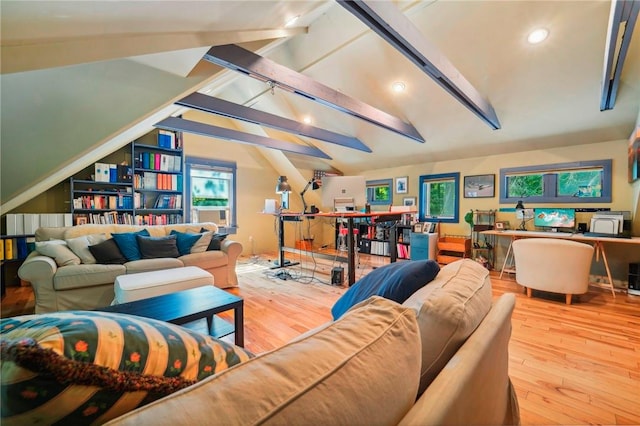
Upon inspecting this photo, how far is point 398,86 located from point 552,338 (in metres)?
3.33

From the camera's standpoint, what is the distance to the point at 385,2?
1661 millimetres

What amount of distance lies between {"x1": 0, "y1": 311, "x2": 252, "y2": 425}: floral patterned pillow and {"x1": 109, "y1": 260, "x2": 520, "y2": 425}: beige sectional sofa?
0.11 meters

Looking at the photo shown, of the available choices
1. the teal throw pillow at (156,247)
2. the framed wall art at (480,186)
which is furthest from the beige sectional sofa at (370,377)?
the framed wall art at (480,186)

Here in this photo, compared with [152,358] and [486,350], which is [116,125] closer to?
[152,358]

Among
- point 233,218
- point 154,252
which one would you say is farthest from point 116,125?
point 233,218

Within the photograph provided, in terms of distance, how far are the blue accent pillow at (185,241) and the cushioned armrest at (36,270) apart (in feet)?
3.89

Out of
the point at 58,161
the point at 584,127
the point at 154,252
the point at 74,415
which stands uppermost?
the point at 584,127

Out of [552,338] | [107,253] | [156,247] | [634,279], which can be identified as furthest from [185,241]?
[634,279]

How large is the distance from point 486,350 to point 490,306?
1.13ft

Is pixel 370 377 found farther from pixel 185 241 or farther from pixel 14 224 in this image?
pixel 14 224

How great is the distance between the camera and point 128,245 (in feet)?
10.2

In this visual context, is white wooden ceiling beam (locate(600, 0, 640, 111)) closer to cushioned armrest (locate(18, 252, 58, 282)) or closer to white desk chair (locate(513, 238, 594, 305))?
white desk chair (locate(513, 238, 594, 305))

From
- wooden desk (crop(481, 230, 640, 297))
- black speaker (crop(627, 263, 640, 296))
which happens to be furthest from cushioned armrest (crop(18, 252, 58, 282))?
black speaker (crop(627, 263, 640, 296))

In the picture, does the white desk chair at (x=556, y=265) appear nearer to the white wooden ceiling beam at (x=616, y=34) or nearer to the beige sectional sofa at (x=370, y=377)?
the white wooden ceiling beam at (x=616, y=34)
